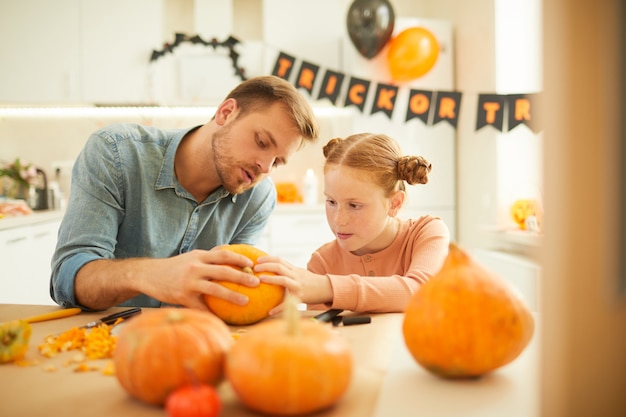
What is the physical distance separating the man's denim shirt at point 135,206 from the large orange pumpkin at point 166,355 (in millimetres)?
624

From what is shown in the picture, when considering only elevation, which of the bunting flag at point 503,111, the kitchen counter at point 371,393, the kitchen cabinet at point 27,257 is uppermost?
the bunting flag at point 503,111

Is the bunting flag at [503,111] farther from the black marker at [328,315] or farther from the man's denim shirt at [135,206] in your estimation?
the black marker at [328,315]

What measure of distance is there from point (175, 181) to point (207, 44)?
2.38 metres

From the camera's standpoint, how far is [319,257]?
1.46 m

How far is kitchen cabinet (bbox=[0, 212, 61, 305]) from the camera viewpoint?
8.78 ft

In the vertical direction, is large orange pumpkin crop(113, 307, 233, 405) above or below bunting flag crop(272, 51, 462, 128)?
below

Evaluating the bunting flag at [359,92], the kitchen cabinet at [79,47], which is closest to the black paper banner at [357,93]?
the bunting flag at [359,92]

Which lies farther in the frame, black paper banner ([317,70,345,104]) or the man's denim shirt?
black paper banner ([317,70,345,104])

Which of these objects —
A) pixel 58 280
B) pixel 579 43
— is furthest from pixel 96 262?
pixel 579 43

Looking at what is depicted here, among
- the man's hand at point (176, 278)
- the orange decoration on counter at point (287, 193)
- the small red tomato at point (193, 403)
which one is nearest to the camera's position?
the small red tomato at point (193, 403)

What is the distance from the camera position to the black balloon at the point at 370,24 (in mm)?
3156

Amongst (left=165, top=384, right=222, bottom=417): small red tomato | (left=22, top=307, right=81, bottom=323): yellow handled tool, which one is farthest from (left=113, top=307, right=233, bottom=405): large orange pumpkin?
(left=22, top=307, right=81, bottom=323): yellow handled tool

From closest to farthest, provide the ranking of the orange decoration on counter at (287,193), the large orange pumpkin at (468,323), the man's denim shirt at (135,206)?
1. the large orange pumpkin at (468,323)
2. the man's denim shirt at (135,206)
3. the orange decoration on counter at (287,193)

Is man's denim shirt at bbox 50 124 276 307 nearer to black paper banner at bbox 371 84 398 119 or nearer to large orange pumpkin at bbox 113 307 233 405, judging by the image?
large orange pumpkin at bbox 113 307 233 405
